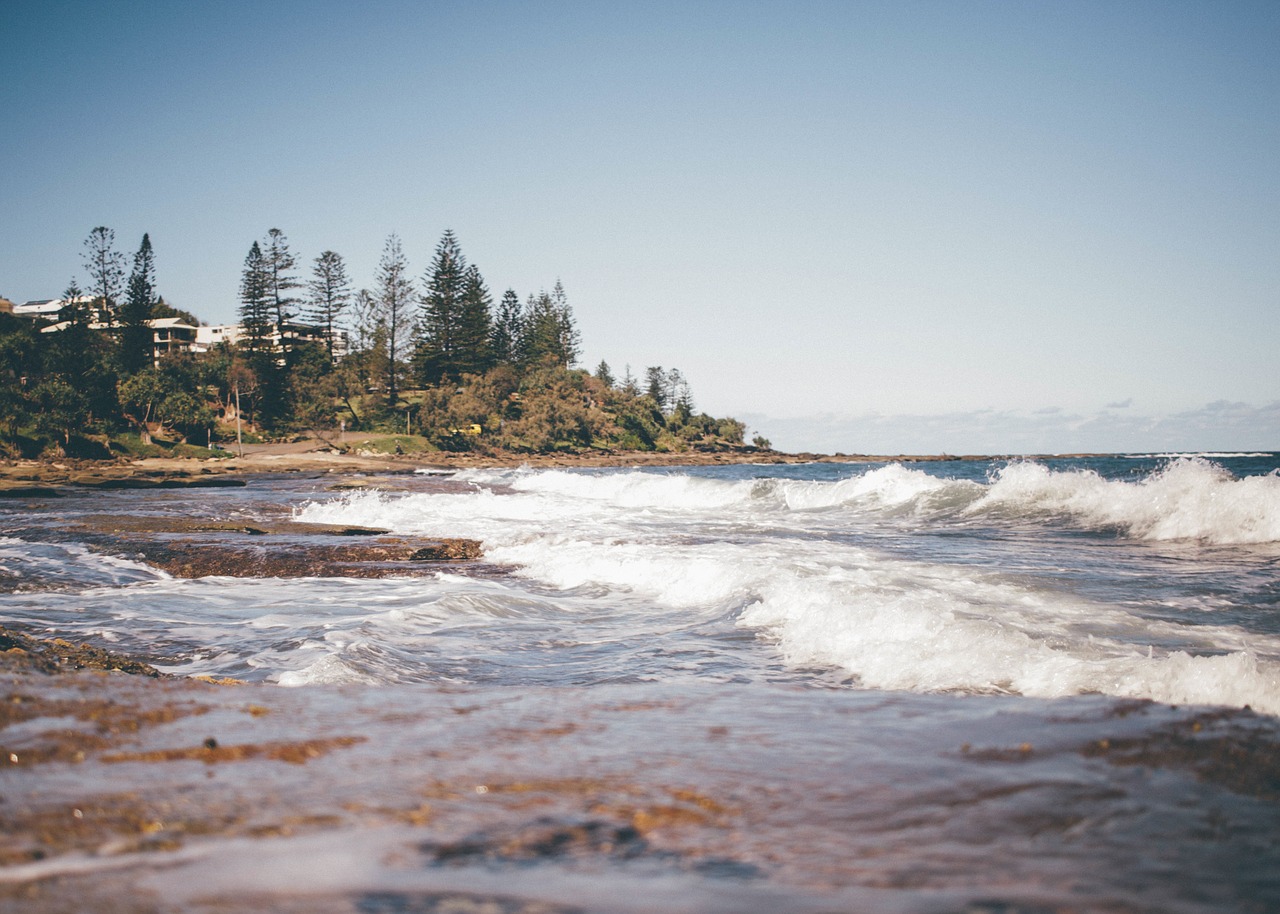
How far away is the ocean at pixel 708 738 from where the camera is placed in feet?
5.83

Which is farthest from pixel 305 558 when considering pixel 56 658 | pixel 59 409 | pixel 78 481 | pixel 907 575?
pixel 59 409

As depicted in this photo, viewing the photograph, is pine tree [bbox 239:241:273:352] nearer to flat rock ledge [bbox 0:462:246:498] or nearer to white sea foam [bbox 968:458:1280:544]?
flat rock ledge [bbox 0:462:246:498]

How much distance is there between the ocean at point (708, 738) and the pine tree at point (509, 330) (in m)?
82.0

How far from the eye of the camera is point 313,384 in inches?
2648

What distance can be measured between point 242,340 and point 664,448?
140 feet

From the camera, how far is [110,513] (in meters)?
16.9

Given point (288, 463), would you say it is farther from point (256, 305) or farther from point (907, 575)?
point (907, 575)

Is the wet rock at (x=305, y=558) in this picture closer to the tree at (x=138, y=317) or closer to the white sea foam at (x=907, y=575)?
the white sea foam at (x=907, y=575)

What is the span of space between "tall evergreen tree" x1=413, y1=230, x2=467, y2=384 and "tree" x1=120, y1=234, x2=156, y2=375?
22676 mm

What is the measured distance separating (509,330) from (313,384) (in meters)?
29.9

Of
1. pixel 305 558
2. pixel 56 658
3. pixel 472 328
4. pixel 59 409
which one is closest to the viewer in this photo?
pixel 56 658

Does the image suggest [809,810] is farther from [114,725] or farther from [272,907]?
[114,725]

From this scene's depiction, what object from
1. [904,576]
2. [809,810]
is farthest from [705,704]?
[904,576]

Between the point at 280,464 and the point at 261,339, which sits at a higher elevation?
the point at 261,339
